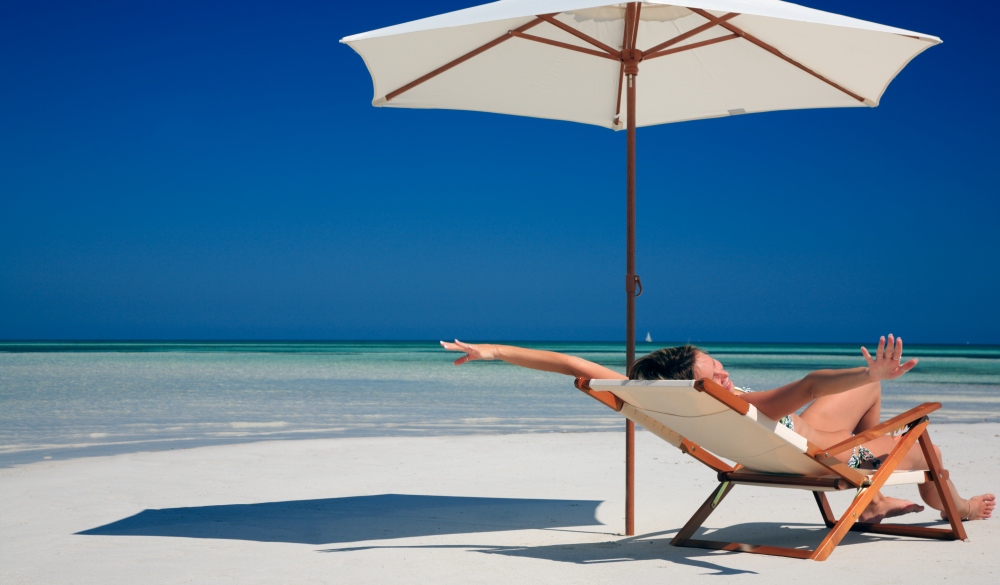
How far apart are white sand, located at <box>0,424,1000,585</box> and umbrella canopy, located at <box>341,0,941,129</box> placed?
7.28 feet

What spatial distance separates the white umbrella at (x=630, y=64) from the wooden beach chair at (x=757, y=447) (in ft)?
1.40

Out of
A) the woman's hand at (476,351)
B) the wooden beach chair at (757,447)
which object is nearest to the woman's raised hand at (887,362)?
the wooden beach chair at (757,447)

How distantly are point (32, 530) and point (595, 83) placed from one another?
3.85 m

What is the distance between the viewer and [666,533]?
402 centimetres

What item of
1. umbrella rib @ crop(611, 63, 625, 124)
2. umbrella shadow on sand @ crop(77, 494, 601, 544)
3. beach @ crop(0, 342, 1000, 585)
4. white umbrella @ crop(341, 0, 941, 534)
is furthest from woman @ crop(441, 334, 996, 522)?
umbrella rib @ crop(611, 63, 625, 124)

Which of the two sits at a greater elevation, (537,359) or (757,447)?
(537,359)

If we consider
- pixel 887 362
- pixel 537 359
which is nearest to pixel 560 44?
pixel 537 359

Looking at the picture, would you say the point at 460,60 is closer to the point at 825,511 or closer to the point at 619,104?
the point at 619,104

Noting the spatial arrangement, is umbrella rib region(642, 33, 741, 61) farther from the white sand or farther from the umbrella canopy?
the white sand

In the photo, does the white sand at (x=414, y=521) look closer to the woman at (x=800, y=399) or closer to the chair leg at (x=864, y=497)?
the chair leg at (x=864, y=497)

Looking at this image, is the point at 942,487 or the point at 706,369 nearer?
the point at 706,369

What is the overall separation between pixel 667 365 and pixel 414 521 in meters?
1.68

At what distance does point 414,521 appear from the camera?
4320 millimetres

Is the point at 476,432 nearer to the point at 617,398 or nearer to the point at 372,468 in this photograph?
the point at 372,468
